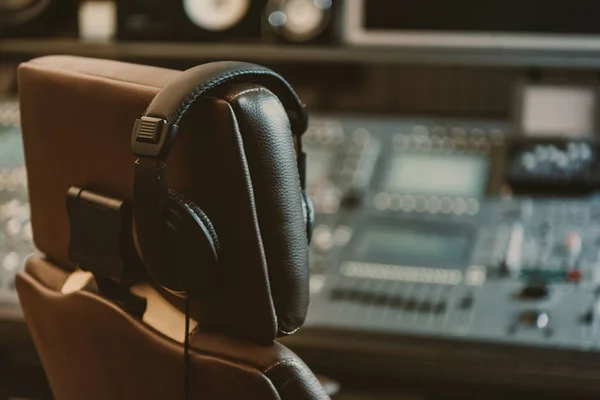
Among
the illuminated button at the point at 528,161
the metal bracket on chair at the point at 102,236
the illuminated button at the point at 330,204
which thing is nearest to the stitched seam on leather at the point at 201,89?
the metal bracket on chair at the point at 102,236

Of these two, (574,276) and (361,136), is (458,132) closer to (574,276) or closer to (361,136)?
(361,136)

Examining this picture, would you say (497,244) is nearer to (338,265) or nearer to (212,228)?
(338,265)

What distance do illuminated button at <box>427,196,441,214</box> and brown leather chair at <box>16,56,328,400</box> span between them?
0.98m

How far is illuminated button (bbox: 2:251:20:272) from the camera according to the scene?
6.02 ft

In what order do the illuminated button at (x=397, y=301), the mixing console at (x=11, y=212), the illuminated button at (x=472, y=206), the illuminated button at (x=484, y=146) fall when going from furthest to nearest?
the illuminated button at (x=484, y=146) < the illuminated button at (x=472, y=206) < the mixing console at (x=11, y=212) < the illuminated button at (x=397, y=301)

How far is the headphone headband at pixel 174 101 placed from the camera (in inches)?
31.0

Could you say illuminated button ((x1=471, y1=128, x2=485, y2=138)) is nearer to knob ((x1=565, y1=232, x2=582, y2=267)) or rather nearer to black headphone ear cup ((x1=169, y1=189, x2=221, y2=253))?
knob ((x1=565, y1=232, x2=582, y2=267))

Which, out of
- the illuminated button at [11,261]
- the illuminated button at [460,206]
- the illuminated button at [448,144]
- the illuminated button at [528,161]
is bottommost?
the illuminated button at [11,261]

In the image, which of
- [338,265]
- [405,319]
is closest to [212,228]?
[405,319]

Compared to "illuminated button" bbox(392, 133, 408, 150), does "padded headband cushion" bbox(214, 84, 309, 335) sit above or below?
above

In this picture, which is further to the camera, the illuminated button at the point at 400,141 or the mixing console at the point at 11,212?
the illuminated button at the point at 400,141

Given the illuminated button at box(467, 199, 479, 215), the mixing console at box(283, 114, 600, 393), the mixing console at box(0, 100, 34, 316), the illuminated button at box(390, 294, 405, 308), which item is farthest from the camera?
the illuminated button at box(467, 199, 479, 215)

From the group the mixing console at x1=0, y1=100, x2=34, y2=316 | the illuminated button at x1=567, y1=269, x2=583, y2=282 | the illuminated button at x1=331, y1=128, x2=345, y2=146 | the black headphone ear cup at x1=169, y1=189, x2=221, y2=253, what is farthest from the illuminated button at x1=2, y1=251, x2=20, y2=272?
the black headphone ear cup at x1=169, y1=189, x2=221, y2=253

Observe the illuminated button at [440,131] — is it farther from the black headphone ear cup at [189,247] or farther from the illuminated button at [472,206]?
the black headphone ear cup at [189,247]
